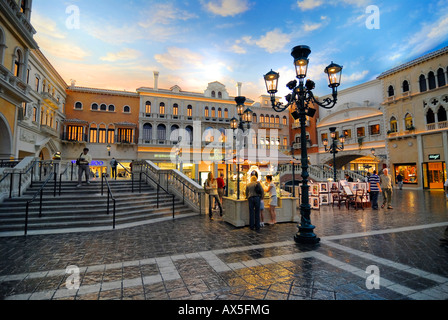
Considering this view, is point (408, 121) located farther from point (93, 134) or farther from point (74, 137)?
point (74, 137)

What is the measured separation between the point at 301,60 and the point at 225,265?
18.5 ft

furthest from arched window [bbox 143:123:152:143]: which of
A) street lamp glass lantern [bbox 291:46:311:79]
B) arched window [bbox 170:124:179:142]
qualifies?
street lamp glass lantern [bbox 291:46:311:79]

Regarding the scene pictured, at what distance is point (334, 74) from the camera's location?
20.5 feet

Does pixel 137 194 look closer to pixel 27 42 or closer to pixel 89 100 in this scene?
pixel 27 42

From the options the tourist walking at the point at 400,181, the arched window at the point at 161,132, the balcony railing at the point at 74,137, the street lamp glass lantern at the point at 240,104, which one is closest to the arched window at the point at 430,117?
the tourist walking at the point at 400,181

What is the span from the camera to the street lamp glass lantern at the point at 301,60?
625 centimetres

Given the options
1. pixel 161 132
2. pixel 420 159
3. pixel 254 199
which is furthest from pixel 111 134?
pixel 420 159

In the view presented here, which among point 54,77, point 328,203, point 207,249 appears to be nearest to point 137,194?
point 207,249

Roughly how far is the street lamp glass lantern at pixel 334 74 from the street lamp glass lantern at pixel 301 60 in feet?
2.19

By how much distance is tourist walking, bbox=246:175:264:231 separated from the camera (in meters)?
7.39

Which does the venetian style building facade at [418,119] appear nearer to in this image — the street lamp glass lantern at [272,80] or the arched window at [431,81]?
the arched window at [431,81]

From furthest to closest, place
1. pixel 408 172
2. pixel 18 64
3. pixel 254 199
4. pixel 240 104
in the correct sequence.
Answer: pixel 408 172 → pixel 18 64 → pixel 240 104 → pixel 254 199

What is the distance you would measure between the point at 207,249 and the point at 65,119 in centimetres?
3079

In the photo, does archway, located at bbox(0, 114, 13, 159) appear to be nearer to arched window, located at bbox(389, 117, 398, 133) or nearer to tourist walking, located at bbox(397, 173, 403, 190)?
tourist walking, located at bbox(397, 173, 403, 190)
